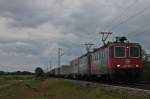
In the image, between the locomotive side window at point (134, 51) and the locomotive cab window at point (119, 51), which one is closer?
the locomotive cab window at point (119, 51)

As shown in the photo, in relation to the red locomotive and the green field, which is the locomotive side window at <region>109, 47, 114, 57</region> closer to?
the red locomotive

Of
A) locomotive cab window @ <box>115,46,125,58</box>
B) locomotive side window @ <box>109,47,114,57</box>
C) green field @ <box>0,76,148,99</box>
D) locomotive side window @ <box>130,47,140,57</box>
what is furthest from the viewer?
locomotive side window @ <box>130,47,140,57</box>

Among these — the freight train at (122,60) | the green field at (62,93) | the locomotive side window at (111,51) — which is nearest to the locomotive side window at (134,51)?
the freight train at (122,60)

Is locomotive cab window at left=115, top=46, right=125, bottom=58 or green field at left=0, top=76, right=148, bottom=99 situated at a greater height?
locomotive cab window at left=115, top=46, right=125, bottom=58

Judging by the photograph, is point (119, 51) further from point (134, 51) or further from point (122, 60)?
point (134, 51)

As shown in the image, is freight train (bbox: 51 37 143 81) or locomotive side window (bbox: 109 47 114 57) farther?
locomotive side window (bbox: 109 47 114 57)

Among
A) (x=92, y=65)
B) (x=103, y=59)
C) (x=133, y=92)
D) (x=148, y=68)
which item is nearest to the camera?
(x=133, y=92)

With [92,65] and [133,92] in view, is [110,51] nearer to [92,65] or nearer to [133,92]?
[92,65]

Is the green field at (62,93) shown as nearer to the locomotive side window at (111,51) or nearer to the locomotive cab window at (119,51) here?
the locomotive side window at (111,51)

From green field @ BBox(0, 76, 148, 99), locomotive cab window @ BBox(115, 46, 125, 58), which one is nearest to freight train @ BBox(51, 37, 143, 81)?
locomotive cab window @ BBox(115, 46, 125, 58)

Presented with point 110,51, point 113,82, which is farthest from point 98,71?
point 110,51

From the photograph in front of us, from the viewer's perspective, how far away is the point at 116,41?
1399 inches

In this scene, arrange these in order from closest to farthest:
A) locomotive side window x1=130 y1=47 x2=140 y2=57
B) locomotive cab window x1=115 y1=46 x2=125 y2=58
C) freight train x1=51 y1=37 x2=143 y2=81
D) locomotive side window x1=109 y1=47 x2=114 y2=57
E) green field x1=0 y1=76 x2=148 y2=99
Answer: green field x1=0 y1=76 x2=148 y2=99 → freight train x1=51 y1=37 x2=143 y2=81 → locomotive side window x1=109 y1=47 x2=114 y2=57 → locomotive cab window x1=115 y1=46 x2=125 y2=58 → locomotive side window x1=130 y1=47 x2=140 y2=57

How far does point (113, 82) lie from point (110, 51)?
3.87m
